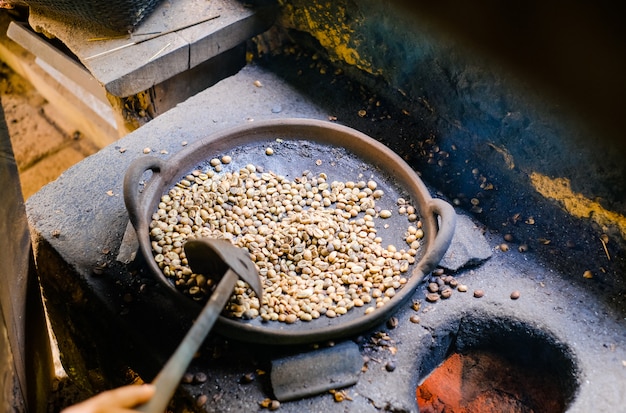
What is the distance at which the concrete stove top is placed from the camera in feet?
6.36

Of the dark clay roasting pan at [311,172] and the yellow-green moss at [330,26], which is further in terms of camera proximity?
the yellow-green moss at [330,26]

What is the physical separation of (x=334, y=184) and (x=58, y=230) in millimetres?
1087

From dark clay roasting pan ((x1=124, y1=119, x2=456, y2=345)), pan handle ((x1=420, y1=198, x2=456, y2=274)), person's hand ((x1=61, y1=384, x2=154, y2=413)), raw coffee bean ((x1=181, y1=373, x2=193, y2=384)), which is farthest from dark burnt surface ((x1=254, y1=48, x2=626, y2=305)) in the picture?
Answer: person's hand ((x1=61, y1=384, x2=154, y2=413))

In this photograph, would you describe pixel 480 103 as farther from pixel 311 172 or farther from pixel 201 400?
pixel 201 400

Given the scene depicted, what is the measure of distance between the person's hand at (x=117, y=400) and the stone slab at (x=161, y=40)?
1674 millimetres

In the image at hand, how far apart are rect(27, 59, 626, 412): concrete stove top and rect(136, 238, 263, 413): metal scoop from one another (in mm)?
277

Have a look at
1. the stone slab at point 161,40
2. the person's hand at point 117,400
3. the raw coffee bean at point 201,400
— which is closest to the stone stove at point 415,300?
the raw coffee bean at point 201,400

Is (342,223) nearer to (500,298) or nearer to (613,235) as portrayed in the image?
(500,298)

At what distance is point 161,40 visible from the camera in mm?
2834

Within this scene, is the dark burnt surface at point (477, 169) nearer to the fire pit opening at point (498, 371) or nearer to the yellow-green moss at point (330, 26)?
the yellow-green moss at point (330, 26)

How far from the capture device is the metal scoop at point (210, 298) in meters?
1.38

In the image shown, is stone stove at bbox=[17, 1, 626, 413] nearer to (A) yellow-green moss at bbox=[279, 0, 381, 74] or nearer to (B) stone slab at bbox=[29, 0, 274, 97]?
(B) stone slab at bbox=[29, 0, 274, 97]

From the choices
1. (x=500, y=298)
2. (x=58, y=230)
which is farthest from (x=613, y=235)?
(x=58, y=230)

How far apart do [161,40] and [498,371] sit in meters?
2.08
